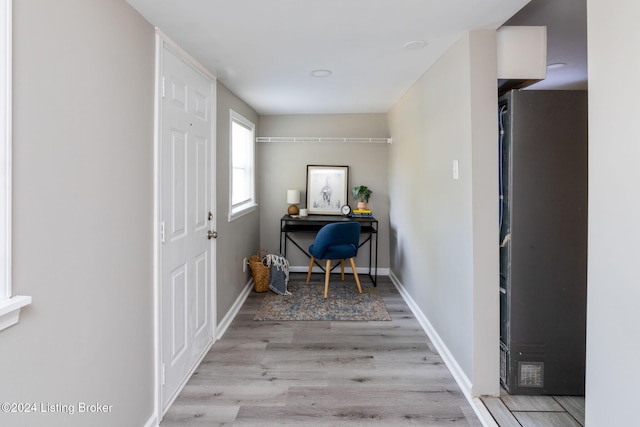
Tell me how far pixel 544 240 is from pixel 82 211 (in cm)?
235

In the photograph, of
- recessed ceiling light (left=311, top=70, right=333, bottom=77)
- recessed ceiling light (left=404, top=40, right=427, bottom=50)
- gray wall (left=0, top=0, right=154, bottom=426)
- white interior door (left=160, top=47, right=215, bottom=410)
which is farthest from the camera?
recessed ceiling light (left=311, top=70, right=333, bottom=77)

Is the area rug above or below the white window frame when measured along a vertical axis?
below

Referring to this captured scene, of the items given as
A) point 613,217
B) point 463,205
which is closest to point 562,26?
point 463,205

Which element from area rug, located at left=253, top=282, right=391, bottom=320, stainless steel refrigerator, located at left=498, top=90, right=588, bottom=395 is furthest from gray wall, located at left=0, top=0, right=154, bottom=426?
stainless steel refrigerator, located at left=498, top=90, right=588, bottom=395

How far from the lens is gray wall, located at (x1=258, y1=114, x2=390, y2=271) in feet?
15.7

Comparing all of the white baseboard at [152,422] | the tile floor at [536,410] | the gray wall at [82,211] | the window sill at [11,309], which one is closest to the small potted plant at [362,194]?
the tile floor at [536,410]

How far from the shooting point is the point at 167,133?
2010 mm

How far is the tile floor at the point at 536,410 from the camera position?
1.85 meters

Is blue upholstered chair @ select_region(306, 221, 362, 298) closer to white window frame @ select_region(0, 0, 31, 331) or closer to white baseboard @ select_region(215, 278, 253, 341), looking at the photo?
white baseboard @ select_region(215, 278, 253, 341)

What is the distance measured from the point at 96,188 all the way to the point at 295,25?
1.32 m

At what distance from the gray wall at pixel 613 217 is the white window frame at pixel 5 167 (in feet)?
6.04

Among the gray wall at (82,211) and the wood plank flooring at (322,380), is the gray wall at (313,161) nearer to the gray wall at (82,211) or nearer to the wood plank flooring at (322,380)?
the wood plank flooring at (322,380)

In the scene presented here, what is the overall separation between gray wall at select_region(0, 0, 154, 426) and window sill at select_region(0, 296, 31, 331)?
3cm

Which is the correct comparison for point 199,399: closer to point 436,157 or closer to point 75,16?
point 75,16
